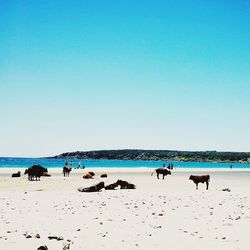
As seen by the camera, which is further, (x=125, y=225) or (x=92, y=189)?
(x=92, y=189)

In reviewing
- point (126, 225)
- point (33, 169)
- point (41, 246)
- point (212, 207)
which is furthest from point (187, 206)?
point (33, 169)

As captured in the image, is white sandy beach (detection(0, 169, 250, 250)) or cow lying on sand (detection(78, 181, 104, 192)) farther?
cow lying on sand (detection(78, 181, 104, 192))

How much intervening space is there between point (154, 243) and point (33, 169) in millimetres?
33587

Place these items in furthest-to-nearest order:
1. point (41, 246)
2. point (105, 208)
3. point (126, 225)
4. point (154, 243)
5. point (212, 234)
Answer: point (105, 208) < point (126, 225) < point (212, 234) < point (154, 243) < point (41, 246)

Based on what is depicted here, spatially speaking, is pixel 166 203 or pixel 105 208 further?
pixel 166 203

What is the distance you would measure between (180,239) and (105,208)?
21.4 ft

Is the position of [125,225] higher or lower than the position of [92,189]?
higher

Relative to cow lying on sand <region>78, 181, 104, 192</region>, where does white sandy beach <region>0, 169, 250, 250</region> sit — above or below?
above

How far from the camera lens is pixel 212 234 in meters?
11.8

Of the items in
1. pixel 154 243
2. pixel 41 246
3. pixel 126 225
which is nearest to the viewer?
pixel 41 246

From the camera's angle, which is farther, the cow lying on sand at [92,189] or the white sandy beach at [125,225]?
the cow lying on sand at [92,189]

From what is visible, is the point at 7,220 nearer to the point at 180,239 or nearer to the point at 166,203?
the point at 180,239

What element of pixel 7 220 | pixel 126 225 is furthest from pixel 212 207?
pixel 7 220

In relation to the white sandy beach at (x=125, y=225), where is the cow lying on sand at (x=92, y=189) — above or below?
below
